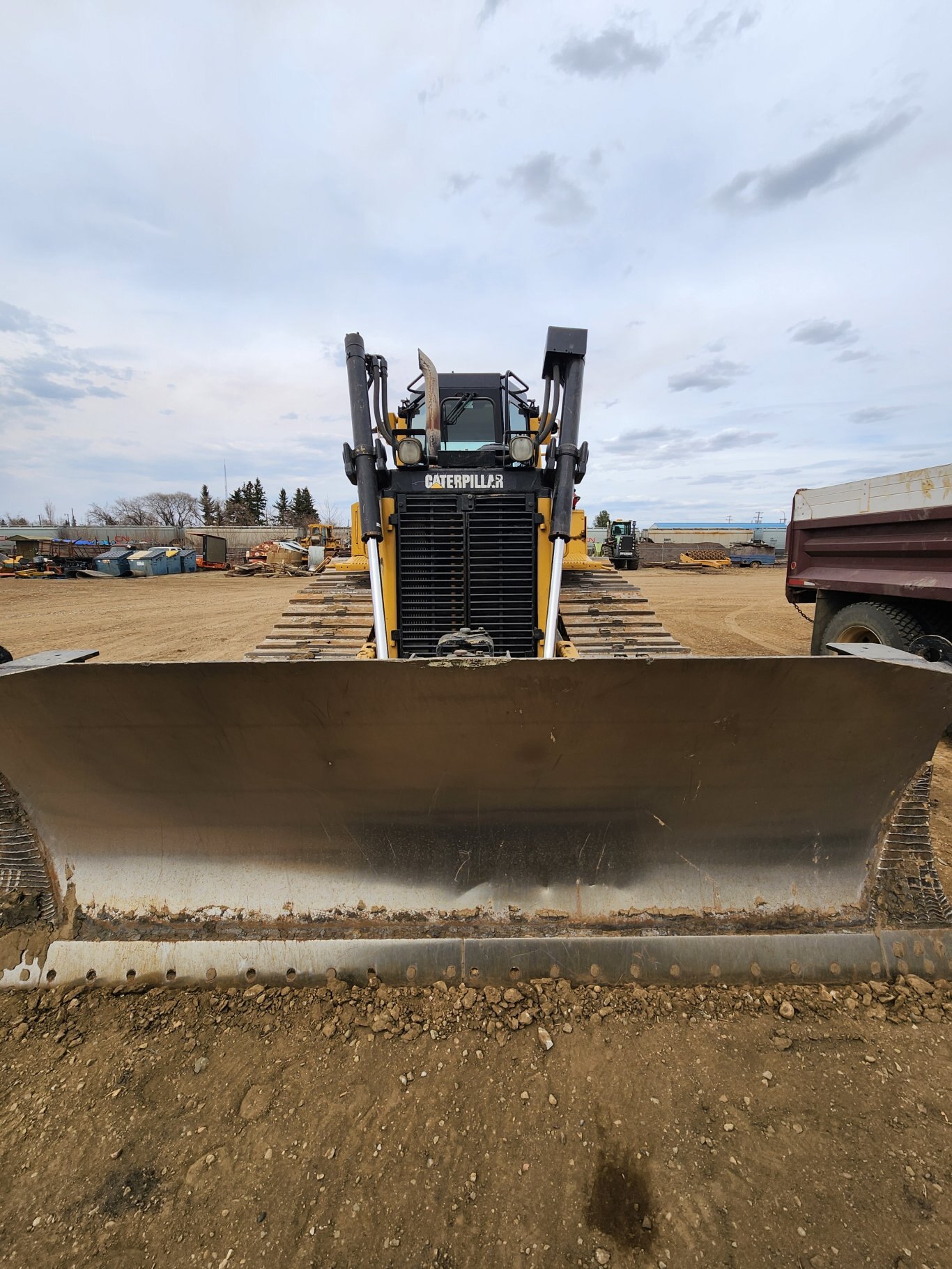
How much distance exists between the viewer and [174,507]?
7481 centimetres

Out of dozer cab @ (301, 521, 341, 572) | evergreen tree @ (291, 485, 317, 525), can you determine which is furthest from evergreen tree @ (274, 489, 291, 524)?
dozer cab @ (301, 521, 341, 572)

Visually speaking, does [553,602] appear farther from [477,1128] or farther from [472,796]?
[477,1128]

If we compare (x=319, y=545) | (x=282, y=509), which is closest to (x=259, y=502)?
(x=282, y=509)

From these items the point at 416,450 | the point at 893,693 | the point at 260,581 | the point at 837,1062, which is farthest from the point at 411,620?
the point at 260,581

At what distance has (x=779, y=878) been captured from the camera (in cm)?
220

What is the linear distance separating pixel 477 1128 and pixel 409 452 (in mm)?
3325

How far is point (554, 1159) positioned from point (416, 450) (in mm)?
3411

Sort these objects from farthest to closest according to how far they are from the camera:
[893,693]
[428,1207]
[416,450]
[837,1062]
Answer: [416,450] < [893,693] < [837,1062] < [428,1207]

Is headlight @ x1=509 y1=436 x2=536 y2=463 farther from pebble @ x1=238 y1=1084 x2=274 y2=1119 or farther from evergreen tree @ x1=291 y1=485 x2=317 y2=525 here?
evergreen tree @ x1=291 y1=485 x2=317 y2=525

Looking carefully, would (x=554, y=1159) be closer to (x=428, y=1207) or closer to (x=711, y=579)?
(x=428, y=1207)

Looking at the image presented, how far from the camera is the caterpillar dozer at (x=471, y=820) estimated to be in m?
1.98

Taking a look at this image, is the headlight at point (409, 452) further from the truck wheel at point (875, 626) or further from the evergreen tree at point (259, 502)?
the evergreen tree at point (259, 502)

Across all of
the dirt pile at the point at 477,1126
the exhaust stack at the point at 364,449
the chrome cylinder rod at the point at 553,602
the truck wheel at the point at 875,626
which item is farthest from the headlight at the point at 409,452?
the truck wheel at the point at 875,626

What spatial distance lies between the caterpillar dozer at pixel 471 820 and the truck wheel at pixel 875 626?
2.77 metres
